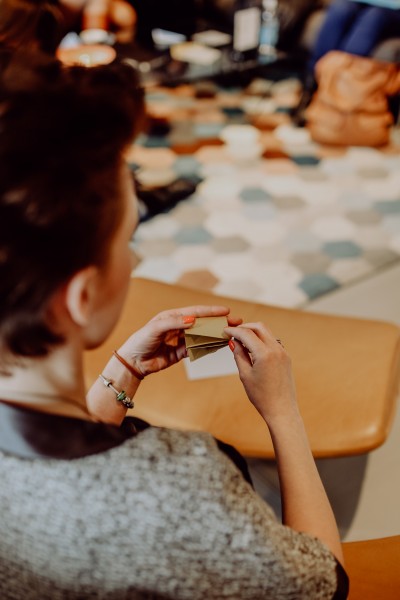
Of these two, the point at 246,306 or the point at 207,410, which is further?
the point at 246,306

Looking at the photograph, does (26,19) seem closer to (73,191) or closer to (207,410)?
(207,410)

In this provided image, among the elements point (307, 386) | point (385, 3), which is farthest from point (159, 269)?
point (385, 3)

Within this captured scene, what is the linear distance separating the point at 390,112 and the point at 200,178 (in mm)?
1694

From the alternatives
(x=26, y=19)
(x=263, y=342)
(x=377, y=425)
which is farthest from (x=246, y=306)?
(x=26, y=19)

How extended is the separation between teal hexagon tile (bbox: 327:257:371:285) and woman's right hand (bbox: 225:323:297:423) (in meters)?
1.79

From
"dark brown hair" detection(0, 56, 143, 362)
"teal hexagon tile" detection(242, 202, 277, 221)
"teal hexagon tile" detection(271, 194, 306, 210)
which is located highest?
"dark brown hair" detection(0, 56, 143, 362)

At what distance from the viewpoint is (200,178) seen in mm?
3588

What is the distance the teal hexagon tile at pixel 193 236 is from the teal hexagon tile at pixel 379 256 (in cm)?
86

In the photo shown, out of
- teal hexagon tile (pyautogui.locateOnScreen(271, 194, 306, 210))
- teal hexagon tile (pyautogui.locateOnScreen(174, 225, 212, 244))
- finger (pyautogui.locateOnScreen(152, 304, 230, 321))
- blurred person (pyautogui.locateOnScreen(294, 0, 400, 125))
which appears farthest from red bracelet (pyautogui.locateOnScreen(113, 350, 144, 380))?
blurred person (pyautogui.locateOnScreen(294, 0, 400, 125))

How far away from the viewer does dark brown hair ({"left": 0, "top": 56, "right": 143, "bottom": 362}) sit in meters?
0.59

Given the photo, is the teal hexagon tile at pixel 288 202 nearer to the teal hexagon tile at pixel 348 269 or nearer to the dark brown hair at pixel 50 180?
the teal hexagon tile at pixel 348 269

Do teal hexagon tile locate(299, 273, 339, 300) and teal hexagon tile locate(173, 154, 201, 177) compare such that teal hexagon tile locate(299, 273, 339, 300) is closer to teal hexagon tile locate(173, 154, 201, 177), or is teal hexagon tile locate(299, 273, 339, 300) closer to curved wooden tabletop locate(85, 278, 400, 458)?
curved wooden tabletop locate(85, 278, 400, 458)

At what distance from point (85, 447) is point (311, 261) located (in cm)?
237

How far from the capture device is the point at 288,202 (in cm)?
337
